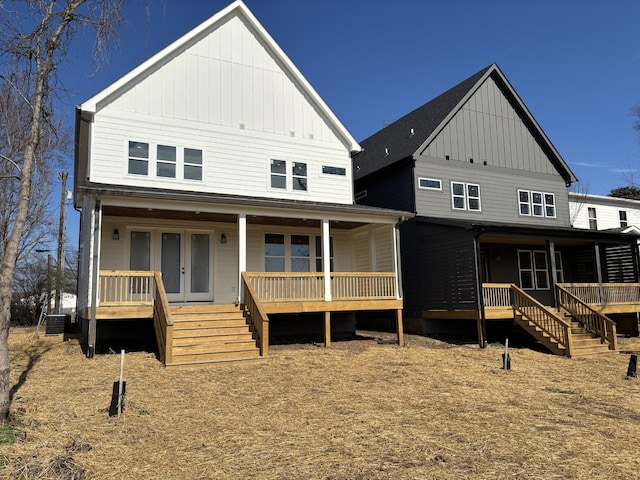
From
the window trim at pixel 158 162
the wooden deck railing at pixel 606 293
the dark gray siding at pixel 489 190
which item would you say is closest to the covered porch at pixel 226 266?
the window trim at pixel 158 162

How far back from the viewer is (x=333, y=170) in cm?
1755

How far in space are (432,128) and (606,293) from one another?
918 cm

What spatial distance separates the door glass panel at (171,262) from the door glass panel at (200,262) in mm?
459

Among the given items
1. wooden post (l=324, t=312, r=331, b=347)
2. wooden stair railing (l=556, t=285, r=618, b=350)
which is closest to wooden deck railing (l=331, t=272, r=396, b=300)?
wooden post (l=324, t=312, r=331, b=347)

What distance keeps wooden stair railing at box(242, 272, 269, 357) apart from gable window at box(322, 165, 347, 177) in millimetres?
5897

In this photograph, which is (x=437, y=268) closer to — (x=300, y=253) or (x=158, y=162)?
(x=300, y=253)

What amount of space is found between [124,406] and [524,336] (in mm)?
15616

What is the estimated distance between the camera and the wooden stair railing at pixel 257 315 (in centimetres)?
1150

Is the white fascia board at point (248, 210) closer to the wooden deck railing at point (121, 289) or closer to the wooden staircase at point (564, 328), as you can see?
the wooden deck railing at point (121, 289)

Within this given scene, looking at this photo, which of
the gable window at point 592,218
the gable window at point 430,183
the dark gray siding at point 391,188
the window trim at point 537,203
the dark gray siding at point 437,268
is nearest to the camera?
the dark gray siding at point 437,268

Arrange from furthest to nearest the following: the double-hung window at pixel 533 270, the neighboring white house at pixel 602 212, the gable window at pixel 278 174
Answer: the neighboring white house at pixel 602 212
the double-hung window at pixel 533 270
the gable window at pixel 278 174

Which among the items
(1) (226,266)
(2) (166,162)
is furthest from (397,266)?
(2) (166,162)

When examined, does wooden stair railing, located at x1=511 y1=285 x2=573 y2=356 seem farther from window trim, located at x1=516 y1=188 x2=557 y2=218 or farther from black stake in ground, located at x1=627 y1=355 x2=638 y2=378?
window trim, located at x1=516 y1=188 x2=557 y2=218

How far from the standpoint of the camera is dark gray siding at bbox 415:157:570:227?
19.2 metres
